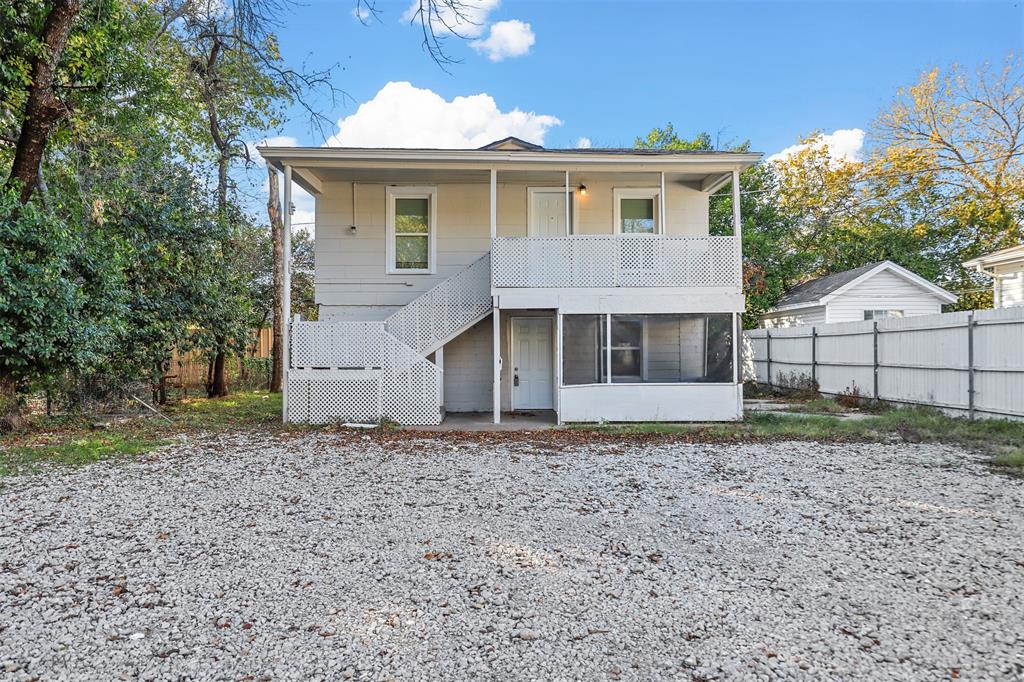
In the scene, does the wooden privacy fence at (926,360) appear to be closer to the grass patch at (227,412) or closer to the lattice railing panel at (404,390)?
the lattice railing panel at (404,390)

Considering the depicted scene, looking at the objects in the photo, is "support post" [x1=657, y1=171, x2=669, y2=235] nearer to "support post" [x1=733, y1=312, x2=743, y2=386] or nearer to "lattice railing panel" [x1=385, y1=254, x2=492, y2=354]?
"support post" [x1=733, y1=312, x2=743, y2=386]

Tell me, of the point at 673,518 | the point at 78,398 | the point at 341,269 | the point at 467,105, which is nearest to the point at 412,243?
the point at 341,269

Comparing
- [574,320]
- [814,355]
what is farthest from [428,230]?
[814,355]

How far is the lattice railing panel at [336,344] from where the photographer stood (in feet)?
33.4

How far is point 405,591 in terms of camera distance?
345 cm

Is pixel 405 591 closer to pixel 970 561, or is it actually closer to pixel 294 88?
pixel 970 561

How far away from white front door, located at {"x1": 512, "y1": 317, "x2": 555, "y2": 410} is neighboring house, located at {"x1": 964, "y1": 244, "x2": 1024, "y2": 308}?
41.7ft

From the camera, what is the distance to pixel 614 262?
10297 millimetres

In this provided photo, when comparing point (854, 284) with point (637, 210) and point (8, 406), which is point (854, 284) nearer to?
point (637, 210)

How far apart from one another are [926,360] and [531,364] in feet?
25.5

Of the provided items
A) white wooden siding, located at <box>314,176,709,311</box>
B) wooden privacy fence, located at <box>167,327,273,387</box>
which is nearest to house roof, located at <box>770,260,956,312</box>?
white wooden siding, located at <box>314,176,709,311</box>

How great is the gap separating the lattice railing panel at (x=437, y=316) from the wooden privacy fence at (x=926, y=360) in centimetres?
852

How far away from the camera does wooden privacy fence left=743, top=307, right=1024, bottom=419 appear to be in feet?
29.5

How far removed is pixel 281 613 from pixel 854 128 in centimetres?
2734
